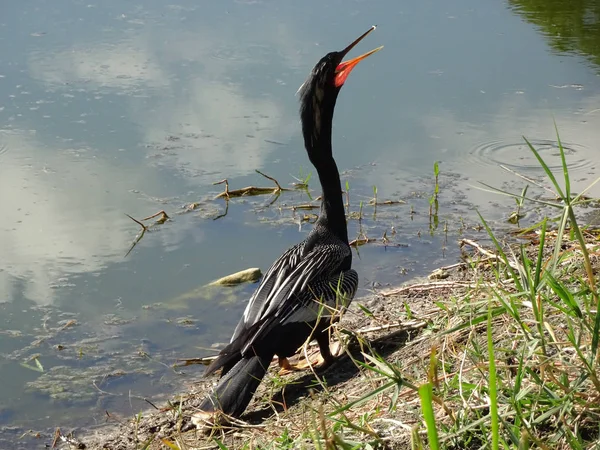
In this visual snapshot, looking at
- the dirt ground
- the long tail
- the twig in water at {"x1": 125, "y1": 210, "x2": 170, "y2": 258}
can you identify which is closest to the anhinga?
the long tail

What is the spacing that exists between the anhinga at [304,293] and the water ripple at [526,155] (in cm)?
245

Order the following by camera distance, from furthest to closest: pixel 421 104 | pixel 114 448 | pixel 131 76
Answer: pixel 131 76
pixel 421 104
pixel 114 448

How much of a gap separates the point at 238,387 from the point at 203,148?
12.4ft

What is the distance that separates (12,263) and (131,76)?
3.45 m

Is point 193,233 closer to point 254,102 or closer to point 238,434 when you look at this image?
point 254,102

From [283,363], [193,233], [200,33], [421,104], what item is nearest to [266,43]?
[200,33]

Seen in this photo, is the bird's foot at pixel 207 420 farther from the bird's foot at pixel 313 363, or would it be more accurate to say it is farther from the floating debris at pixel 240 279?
the floating debris at pixel 240 279

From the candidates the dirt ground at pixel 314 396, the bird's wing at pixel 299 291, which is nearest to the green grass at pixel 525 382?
the dirt ground at pixel 314 396

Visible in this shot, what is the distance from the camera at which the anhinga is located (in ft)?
13.3

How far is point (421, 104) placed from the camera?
27.2 feet

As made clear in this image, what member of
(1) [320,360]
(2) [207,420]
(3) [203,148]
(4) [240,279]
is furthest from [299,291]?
(3) [203,148]

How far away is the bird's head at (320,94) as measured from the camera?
4941 mm

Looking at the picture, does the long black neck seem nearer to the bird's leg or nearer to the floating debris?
the bird's leg

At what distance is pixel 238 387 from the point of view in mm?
4016
